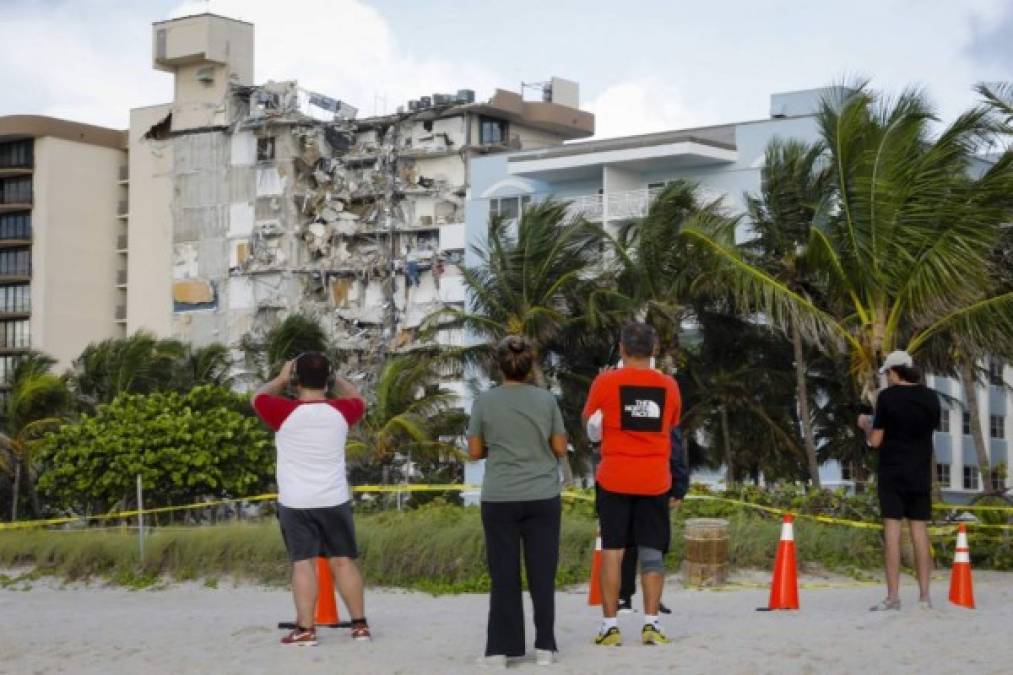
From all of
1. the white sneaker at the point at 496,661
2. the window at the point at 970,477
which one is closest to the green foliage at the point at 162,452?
the window at the point at 970,477

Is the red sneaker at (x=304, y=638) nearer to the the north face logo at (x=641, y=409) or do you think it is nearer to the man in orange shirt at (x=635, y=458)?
the man in orange shirt at (x=635, y=458)

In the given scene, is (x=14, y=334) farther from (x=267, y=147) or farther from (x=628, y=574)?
(x=628, y=574)

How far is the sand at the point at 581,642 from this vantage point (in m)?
10.5

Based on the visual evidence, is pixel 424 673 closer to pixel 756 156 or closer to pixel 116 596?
pixel 116 596

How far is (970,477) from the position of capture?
199ft

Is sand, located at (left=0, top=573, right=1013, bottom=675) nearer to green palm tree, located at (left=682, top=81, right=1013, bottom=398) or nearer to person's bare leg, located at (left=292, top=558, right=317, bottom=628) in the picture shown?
person's bare leg, located at (left=292, top=558, right=317, bottom=628)

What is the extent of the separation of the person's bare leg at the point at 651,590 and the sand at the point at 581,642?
253 mm

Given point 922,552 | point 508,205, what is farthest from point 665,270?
point 922,552

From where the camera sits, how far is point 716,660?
10.5 meters

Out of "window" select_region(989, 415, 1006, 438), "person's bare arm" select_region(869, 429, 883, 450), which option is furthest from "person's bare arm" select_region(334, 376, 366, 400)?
"window" select_region(989, 415, 1006, 438)

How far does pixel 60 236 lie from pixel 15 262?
3.09 m

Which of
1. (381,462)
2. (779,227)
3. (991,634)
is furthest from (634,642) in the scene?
(381,462)

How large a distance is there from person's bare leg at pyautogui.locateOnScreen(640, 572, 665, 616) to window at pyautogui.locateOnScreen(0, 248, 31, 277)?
83.2m

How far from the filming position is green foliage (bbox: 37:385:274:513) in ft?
138
